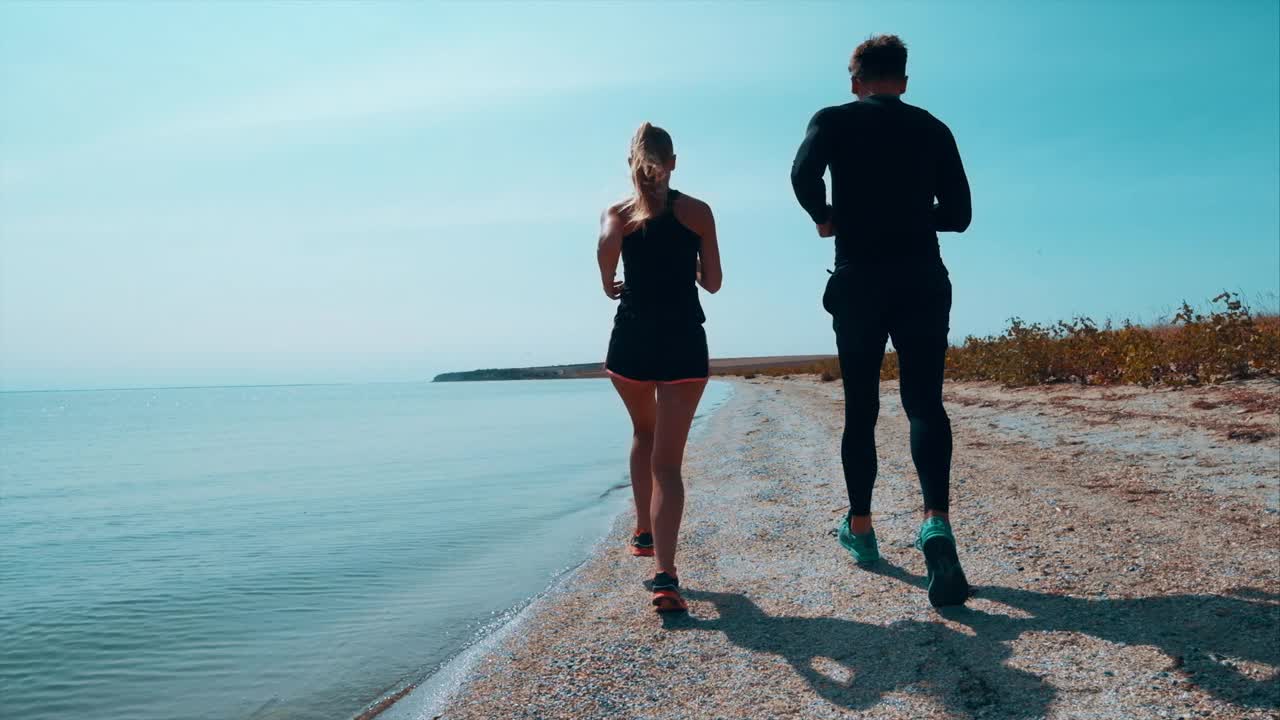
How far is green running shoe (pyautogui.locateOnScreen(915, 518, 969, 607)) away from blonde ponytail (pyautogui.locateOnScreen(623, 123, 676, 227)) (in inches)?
69.0

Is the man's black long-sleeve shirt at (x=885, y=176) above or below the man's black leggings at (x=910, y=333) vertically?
above

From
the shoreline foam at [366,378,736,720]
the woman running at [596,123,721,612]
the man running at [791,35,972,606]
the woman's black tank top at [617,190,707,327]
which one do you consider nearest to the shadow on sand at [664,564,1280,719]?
the man running at [791,35,972,606]

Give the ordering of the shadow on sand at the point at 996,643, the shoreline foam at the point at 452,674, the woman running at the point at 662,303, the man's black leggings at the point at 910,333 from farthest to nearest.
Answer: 1. the woman running at the point at 662,303
2. the man's black leggings at the point at 910,333
3. the shoreline foam at the point at 452,674
4. the shadow on sand at the point at 996,643

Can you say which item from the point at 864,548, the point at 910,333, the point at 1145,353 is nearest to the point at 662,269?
the point at 910,333

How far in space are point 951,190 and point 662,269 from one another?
51.0 inches

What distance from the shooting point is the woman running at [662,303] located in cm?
336

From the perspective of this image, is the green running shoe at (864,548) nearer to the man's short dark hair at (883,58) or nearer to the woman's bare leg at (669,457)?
the woman's bare leg at (669,457)

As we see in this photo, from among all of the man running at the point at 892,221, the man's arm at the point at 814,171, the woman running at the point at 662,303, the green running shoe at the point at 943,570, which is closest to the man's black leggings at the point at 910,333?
the man running at the point at 892,221

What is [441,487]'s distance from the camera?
9.11 m

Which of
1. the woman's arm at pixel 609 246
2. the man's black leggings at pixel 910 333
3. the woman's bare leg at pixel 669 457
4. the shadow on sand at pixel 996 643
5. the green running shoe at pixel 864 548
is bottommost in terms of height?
the shadow on sand at pixel 996 643

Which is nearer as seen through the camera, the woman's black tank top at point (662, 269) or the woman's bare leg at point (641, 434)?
the woman's black tank top at point (662, 269)

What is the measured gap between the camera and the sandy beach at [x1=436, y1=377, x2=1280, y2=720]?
2334 mm

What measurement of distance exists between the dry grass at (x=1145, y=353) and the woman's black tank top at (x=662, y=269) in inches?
326

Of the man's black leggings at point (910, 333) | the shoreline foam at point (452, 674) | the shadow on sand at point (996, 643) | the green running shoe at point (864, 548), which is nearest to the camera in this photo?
the shadow on sand at point (996, 643)
